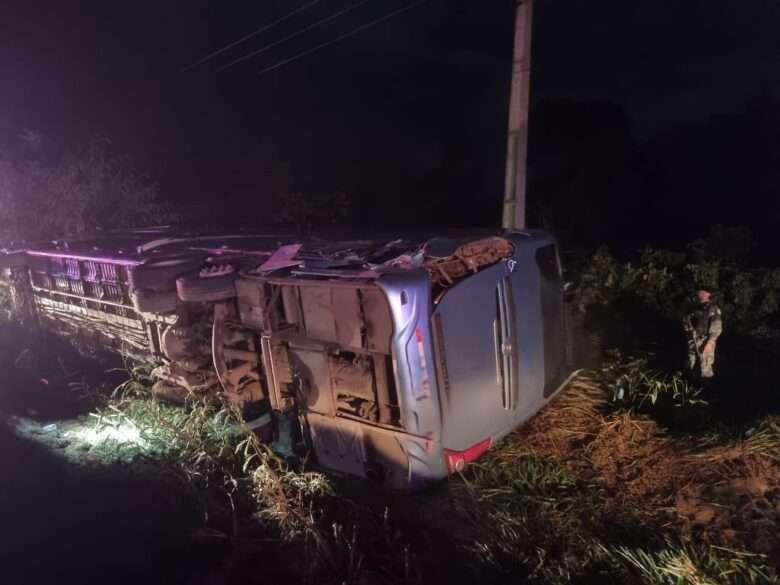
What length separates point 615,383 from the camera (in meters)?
5.05

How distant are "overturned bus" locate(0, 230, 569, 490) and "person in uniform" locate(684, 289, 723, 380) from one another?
1.18 metres

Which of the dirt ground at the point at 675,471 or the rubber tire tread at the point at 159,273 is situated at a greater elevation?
the rubber tire tread at the point at 159,273

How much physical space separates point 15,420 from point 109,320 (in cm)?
139

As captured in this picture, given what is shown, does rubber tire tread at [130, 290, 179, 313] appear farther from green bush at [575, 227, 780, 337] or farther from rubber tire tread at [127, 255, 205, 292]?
green bush at [575, 227, 780, 337]

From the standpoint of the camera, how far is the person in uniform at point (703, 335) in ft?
15.6

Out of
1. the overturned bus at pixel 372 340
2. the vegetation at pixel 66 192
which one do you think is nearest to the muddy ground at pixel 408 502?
the overturned bus at pixel 372 340

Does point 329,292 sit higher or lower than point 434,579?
higher

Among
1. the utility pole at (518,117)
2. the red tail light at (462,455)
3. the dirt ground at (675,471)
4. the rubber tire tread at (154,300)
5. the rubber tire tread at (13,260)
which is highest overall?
the utility pole at (518,117)

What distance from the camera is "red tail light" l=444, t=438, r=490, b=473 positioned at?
3.62 m

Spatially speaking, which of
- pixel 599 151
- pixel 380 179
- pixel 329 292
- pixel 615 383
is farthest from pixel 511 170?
pixel 380 179

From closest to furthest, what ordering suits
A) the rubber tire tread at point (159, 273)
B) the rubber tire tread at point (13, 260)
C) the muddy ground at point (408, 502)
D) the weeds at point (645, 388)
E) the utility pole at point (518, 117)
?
the muddy ground at point (408, 502), the weeds at point (645, 388), the rubber tire tread at point (159, 273), the utility pole at point (518, 117), the rubber tire tread at point (13, 260)

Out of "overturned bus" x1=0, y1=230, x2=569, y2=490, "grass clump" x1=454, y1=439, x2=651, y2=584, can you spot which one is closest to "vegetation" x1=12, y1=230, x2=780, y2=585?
"grass clump" x1=454, y1=439, x2=651, y2=584

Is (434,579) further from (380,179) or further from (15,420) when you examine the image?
(380,179)

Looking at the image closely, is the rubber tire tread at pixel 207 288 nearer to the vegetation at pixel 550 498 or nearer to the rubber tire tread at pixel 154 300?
the rubber tire tread at pixel 154 300
